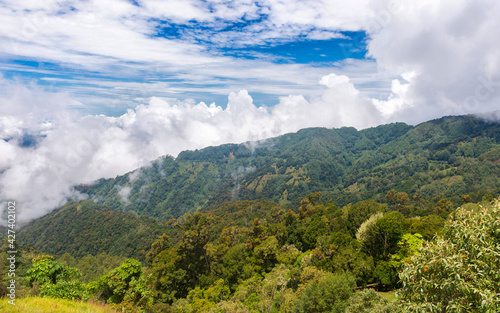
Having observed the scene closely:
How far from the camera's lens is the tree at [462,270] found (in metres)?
7.42

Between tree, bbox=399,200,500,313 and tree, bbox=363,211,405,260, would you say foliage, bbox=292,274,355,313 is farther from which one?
tree, bbox=399,200,500,313

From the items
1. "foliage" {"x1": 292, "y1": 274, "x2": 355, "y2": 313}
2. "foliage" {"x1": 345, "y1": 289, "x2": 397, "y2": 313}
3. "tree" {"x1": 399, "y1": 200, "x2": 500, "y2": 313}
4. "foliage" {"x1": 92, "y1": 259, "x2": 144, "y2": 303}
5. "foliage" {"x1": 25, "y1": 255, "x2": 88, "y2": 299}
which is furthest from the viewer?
"foliage" {"x1": 92, "y1": 259, "x2": 144, "y2": 303}

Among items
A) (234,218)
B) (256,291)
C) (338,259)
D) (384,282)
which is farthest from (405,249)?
(234,218)

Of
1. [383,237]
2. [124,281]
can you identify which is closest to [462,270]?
[124,281]

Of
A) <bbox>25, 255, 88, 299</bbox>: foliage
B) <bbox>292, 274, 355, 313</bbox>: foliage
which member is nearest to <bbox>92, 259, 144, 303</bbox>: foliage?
<bbox>25, 255, 88, 299</bbox>: foliage

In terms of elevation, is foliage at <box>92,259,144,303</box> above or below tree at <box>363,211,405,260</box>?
below

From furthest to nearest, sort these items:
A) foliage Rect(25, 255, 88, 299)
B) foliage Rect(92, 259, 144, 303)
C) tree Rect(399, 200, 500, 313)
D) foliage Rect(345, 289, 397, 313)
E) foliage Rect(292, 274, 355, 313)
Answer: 1. foliage Rect(92, 259, 144, 303)
2. foliage Rect(25, 255, 88, 299)
3. foliage Rect(292, 274, 355, 313)
4. foliage Rect(345, 289, 397, 313)
5. tree Rect(399, 200, 500, 313)

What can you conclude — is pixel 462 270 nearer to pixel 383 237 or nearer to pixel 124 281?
pixel 124 281

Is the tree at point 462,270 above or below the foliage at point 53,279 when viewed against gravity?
above

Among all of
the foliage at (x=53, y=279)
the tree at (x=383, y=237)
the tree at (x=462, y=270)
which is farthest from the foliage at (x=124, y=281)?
the tree at (x=383, y=237)

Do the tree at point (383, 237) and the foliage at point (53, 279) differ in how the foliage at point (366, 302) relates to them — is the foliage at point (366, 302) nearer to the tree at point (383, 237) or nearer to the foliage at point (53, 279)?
the tree at point (383, 237)

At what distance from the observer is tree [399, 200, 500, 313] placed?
7.42m

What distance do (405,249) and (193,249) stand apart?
121 feet

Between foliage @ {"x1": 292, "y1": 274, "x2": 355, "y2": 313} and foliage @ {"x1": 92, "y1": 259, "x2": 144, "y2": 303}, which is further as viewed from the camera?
foliage @ {"x1": 92, "y1": 259, "x2": 144, "y2": 303}
